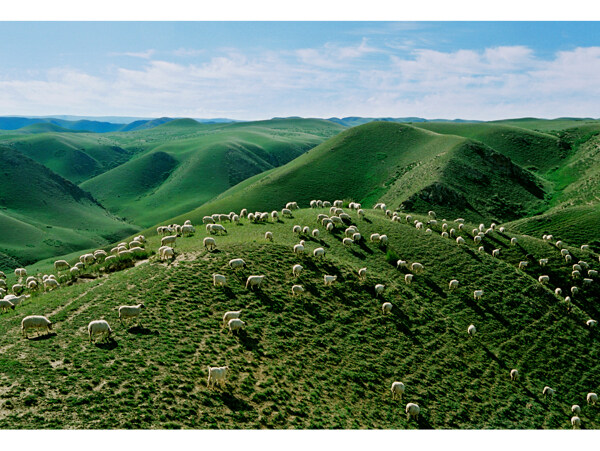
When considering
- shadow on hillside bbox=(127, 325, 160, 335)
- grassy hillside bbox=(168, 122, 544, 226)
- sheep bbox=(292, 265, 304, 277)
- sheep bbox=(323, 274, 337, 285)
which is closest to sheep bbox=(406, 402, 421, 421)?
sheep bbox=(323, 274, 337, 285)

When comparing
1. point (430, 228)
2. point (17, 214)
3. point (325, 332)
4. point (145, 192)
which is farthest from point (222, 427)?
point (145, 192)

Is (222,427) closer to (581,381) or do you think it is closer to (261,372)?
(261,372)

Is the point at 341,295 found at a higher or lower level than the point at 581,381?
higher

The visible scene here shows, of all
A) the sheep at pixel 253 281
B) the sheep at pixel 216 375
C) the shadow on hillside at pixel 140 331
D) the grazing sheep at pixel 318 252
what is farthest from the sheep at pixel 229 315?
the grazing sheep at pixel 318 252

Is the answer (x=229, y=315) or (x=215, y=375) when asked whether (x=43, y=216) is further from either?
(x=215, y=375)

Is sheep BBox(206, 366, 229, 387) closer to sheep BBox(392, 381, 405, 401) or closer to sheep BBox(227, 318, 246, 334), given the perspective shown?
sheep BBox(227, 318, 246, 334)

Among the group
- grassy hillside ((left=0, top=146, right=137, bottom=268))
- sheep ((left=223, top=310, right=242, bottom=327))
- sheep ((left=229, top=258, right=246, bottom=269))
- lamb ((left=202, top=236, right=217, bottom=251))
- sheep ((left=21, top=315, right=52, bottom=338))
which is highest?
lamb ((left=202, top=236, right=217, bottom=251))
